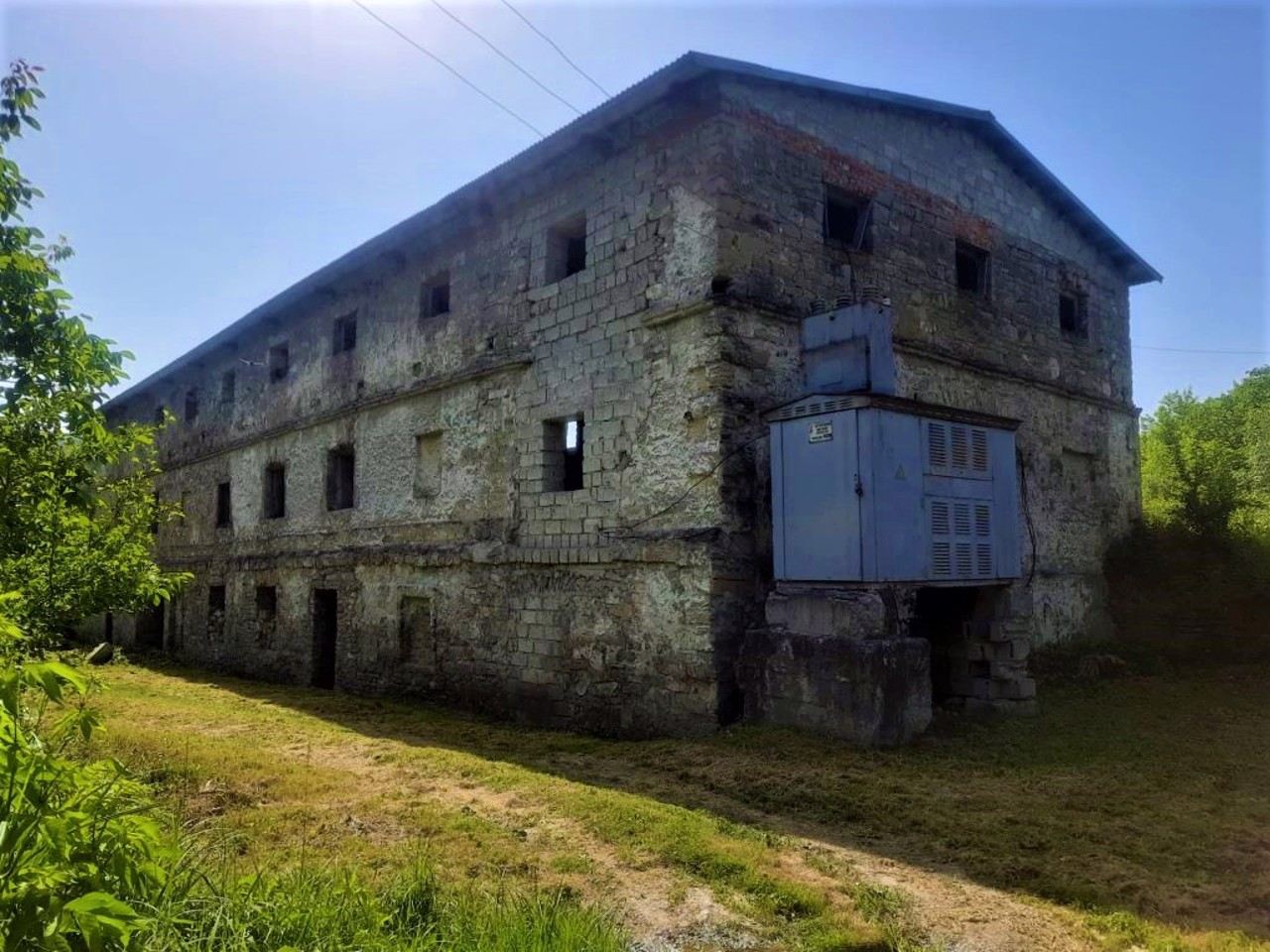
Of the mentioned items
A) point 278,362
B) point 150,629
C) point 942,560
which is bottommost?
point 150,629

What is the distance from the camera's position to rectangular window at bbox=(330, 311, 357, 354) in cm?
1458

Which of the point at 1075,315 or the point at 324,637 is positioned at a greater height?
the point at 1075,315

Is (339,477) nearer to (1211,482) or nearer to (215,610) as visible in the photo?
(215,610)

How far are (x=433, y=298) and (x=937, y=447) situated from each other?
813 centimetres

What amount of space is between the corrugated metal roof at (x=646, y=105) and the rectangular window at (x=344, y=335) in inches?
25.8

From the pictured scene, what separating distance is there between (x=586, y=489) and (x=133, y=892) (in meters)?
7.16

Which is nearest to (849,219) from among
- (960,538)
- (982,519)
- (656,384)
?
(656,384)

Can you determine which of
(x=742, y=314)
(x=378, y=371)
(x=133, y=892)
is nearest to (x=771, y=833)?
(x=133, y=892)

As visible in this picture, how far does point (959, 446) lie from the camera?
26.3 feet

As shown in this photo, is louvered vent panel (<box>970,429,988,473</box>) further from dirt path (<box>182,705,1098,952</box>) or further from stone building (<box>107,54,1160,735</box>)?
dirt path (<box>182,705,1098,952</box>)

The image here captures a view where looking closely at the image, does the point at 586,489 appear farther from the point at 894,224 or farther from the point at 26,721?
the point at 26,721

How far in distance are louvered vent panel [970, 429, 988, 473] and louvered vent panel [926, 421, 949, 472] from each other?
421 millimetres

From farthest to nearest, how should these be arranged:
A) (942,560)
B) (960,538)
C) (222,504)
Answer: (222,504)
(960,538)
(942,560)

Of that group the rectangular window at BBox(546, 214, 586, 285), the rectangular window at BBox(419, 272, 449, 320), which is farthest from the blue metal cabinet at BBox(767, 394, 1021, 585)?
the rectangular window at BBox(419, 272, 449, 320)
